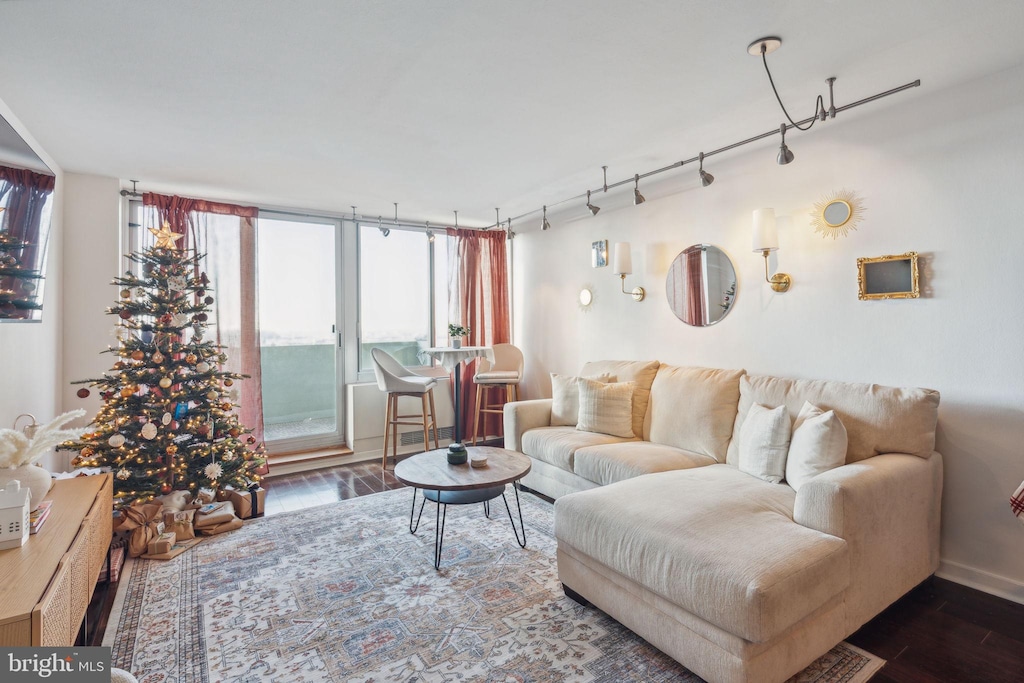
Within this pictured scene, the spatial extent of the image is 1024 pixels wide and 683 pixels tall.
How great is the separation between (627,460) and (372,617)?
1.60m

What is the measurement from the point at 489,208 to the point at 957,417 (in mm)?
3759

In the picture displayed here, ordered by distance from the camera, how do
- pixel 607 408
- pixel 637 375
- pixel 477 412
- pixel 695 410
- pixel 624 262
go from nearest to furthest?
pixel 695 410, pixel 607 408, pixel 637 375, pixel 624 262, pixel 477 412

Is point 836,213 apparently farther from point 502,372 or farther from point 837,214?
point 502,372

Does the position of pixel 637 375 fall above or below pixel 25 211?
below

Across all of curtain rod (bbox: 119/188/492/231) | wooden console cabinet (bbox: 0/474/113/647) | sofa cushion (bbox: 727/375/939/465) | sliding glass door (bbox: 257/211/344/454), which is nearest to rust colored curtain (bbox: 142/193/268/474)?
sliding glass door (bbox: 257/211/344/454)

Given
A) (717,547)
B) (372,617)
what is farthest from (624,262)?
(372,617)

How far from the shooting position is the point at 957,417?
2.43 meters

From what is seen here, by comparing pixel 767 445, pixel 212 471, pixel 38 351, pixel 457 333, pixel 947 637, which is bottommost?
pixel 947 637

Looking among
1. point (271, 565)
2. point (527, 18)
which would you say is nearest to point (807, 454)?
point (527, 18)

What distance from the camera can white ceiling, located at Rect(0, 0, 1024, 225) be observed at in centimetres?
181

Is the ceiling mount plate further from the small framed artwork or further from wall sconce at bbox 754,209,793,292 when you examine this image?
the small framed artwork

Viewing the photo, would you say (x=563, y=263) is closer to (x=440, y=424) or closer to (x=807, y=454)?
(x=440, y=424)

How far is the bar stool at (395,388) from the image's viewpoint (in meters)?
4.54

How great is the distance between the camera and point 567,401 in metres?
3.88
